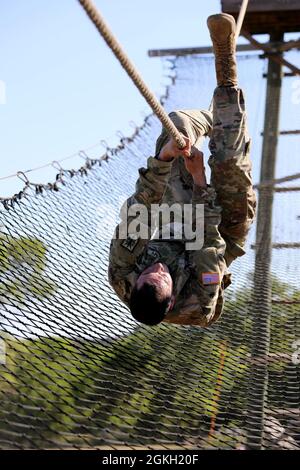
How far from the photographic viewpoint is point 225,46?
7.06 feet

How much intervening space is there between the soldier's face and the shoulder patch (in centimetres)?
11

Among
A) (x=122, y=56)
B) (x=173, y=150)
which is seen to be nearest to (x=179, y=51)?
(x=173, y=150)

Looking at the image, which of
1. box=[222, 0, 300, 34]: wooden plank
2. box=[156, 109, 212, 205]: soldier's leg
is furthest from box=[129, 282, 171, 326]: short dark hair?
box=[222, 0, 300, 34]: wooden plank

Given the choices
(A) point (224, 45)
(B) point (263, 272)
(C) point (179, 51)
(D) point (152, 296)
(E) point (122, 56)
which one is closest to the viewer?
(E) point (122, 56)

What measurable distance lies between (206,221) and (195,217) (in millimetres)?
33

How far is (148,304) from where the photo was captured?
202cm

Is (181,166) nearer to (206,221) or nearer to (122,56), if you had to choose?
(206,221)

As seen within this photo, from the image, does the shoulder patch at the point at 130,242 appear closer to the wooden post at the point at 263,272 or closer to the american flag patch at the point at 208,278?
the american flag patch at the point at 208,278

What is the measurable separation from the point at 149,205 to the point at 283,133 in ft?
9.63

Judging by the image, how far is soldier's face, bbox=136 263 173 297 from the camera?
2.03 metres

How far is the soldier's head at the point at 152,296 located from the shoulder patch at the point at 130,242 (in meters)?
0.13

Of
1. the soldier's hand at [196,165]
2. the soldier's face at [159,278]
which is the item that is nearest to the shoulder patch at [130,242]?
the soldier's face at [159,278]

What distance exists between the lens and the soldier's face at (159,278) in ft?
6.67
